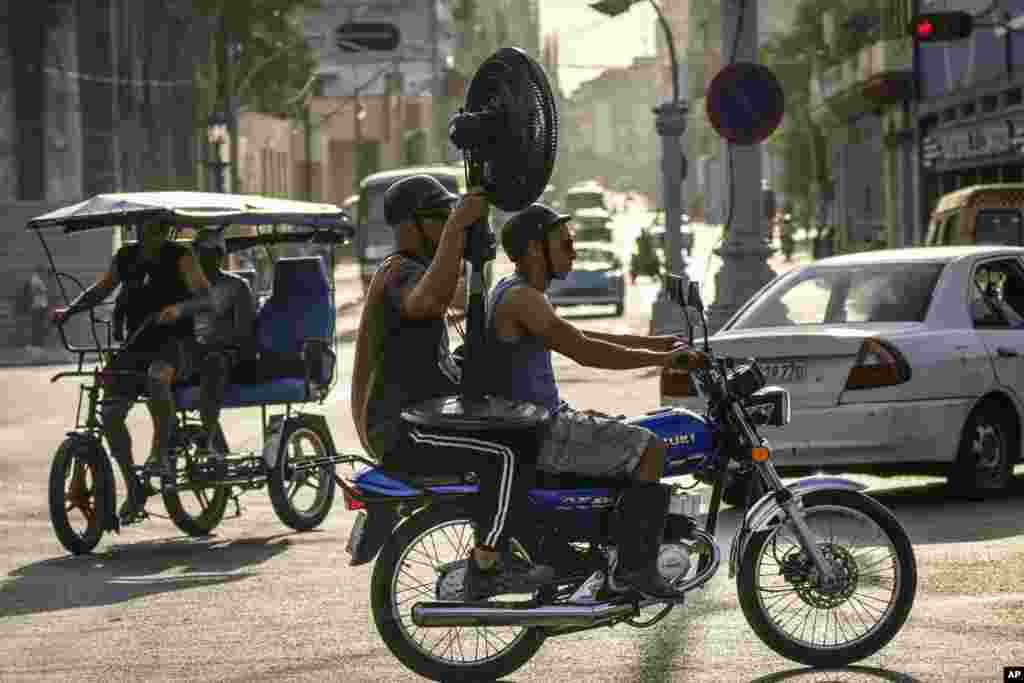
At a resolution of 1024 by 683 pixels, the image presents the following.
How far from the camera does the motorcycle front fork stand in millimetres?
7582

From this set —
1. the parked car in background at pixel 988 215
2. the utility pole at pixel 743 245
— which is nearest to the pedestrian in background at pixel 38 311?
the parked car in background at pixel 988 215

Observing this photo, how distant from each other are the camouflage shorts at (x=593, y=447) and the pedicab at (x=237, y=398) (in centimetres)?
434

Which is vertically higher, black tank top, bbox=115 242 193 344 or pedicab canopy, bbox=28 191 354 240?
pedicab canopy, bbox=28 191 354 240

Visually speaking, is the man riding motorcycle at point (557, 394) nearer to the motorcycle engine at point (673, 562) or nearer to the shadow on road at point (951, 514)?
the motorcycle engine at point (673, 562)

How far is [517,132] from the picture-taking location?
7562mm

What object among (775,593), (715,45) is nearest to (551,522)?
(775,593)

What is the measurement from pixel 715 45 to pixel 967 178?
108399 mm

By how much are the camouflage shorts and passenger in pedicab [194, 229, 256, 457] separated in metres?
5.44

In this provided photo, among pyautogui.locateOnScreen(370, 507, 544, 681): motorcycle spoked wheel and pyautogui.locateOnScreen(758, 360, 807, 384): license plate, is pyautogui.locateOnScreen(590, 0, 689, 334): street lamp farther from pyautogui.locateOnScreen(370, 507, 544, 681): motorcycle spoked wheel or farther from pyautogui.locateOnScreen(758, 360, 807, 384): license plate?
pyautogui.locateOnScreen(370, 507, 544, 681): motorcycle spoked wheel

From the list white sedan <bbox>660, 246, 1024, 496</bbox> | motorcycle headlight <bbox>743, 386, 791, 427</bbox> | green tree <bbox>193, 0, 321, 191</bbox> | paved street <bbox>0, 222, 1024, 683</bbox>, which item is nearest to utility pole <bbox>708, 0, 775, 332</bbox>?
paved street <bbox>0, 222, 1024, 683</bbox>

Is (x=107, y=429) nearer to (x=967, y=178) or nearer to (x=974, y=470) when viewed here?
(x=974, y=470)

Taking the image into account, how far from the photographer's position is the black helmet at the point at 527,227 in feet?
24.2

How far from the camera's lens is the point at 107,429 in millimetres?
12445

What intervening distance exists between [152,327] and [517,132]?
5.46 metres
